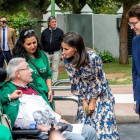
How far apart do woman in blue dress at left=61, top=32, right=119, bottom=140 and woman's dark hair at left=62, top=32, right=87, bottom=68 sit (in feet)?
0.05

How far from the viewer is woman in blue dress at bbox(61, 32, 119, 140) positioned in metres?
Answer: 4.66

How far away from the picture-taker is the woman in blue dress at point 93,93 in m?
4.66

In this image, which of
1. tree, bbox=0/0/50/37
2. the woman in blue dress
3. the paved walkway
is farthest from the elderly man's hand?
tree, bbox=0/0/50/37

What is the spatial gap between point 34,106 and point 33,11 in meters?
14.5

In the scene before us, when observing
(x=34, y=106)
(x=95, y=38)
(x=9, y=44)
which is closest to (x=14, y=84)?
(x=34, y=106)

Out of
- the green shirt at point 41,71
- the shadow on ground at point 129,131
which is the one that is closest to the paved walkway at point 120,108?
the shadow on ground at point 129,131

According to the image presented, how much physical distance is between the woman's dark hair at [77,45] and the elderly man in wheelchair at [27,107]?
56 centimetres

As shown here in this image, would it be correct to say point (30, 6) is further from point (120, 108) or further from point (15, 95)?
point (15, 95)

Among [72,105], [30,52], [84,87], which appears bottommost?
[72,105]

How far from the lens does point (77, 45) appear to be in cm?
454

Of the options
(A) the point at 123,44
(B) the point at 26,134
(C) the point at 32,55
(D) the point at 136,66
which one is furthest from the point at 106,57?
(B) the point at 26,134

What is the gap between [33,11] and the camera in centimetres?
1855

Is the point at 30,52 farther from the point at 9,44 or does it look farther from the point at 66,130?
the point at 9,44

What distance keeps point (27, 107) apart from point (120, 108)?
13.9ft
